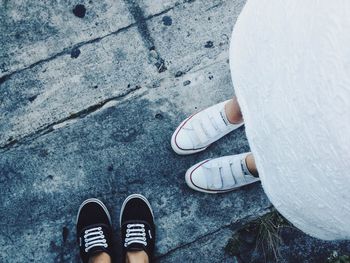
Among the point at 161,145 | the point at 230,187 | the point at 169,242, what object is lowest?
the point at 169,242

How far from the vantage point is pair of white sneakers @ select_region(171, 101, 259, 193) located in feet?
6.37

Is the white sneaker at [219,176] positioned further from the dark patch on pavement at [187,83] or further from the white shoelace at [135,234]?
the dark patch on pavement at [187,83]

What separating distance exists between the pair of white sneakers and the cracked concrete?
72mm

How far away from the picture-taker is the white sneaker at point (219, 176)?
193 centimetres

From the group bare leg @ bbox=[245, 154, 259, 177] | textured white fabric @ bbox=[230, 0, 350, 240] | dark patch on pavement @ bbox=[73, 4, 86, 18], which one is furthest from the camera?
dark patch on pavement @ bbox=[73, 4, 86, 18]

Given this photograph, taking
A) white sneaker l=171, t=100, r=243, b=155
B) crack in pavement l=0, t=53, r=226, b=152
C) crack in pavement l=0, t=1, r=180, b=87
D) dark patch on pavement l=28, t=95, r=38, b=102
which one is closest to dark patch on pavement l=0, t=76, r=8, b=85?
crack in pavement l=0, t=1, r=180, b=87

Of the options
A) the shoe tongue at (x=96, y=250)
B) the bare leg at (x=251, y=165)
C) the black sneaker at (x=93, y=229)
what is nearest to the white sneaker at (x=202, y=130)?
the bare leg at (x=251, y=165)

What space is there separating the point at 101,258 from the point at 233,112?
0.99 m

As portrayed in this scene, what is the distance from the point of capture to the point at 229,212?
2.00m

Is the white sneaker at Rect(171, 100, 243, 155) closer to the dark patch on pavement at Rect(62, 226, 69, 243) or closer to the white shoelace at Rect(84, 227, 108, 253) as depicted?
the white shoelace at Rect(84, 227, 108, 253)

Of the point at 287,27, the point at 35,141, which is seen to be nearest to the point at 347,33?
the point at 287,27

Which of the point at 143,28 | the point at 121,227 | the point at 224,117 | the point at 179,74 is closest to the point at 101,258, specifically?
the point at 121,227

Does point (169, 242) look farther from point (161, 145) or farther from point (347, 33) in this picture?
point (347, 33)

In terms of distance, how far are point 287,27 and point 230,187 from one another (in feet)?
3.86
